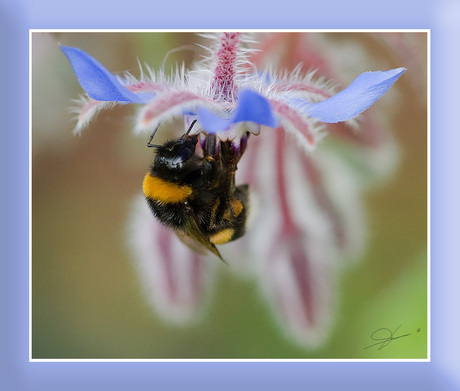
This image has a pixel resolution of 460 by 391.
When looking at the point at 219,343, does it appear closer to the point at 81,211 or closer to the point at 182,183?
the point at 81,211

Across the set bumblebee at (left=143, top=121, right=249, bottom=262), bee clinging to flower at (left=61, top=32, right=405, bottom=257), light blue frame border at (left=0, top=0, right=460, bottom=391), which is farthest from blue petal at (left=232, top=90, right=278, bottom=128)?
light blue frame border at (left=0, top=0, right=460, bottom=391)

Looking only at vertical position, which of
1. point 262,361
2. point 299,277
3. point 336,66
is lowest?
point 262,361

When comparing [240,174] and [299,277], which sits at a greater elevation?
[240,174]

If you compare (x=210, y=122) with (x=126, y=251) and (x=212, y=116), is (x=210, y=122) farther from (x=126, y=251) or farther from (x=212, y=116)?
(x=126, y=251)

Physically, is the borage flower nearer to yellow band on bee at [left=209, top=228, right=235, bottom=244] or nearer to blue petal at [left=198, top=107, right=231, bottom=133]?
yellow band on bee at [left=209, top=228, right=235, bottom=244]
